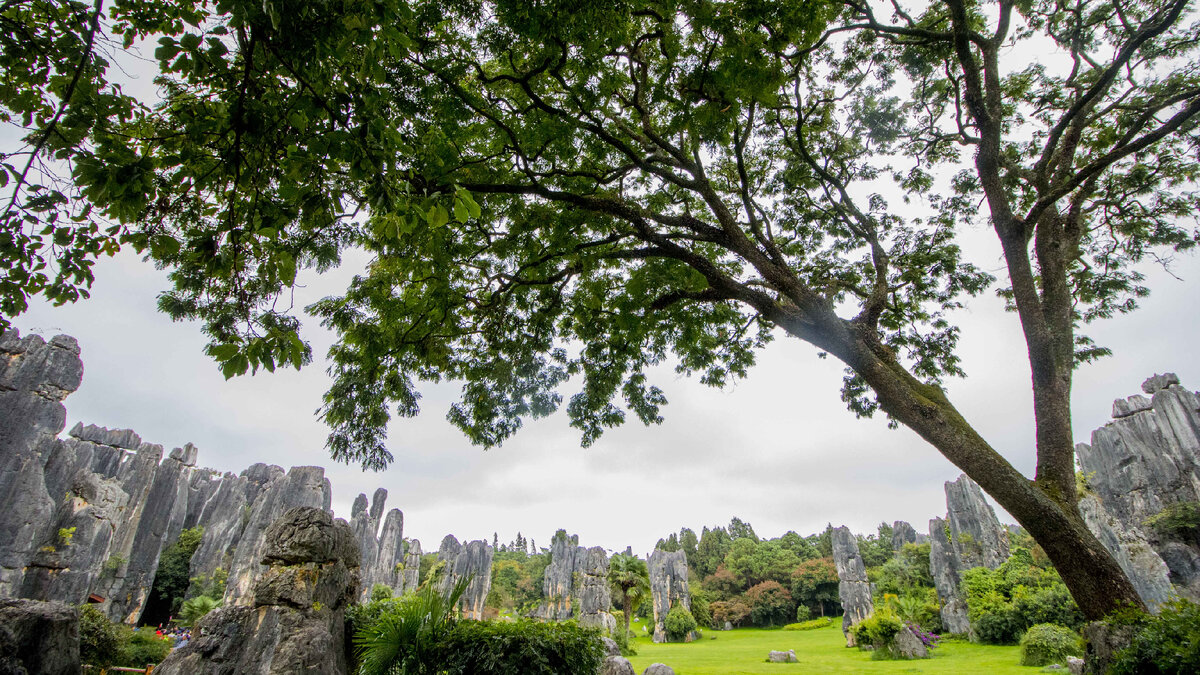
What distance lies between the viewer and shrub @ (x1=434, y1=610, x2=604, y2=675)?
6.43 m

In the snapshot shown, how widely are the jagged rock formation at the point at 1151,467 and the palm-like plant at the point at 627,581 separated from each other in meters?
22.0

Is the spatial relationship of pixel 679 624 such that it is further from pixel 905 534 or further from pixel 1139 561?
pixel 905 534

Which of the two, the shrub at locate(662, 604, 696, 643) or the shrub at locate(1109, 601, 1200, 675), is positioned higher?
the shrub at locate(1109, 601, 1200, 675)

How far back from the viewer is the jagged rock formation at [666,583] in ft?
114

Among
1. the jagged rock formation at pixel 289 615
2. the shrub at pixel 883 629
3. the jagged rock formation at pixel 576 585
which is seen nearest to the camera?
the jagged rock formation at pixel 289 615

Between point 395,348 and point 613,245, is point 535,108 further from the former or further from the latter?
point 395,348

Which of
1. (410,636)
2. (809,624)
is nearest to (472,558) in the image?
Answer: (809,624)

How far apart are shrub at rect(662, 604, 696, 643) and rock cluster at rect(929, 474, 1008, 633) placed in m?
14.0

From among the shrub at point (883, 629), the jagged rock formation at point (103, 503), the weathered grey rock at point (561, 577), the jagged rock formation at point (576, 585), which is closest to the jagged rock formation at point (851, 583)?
the shrub at point (883, 629)

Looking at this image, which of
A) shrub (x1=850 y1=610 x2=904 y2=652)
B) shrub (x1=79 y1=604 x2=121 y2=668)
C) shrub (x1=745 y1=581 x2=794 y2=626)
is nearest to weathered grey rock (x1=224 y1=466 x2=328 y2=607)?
shrub (x1=79 y1=604 x2=121 y2=668)

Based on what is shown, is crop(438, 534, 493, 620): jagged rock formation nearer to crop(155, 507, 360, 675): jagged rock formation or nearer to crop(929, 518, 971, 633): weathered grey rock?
crop(929, 518, 971, 633): weathered grey rock

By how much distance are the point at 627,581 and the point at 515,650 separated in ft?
87.0

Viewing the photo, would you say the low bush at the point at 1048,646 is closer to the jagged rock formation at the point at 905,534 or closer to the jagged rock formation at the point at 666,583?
the jagged rock formation at the point at 666,583

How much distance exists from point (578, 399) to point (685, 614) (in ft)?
92.2
